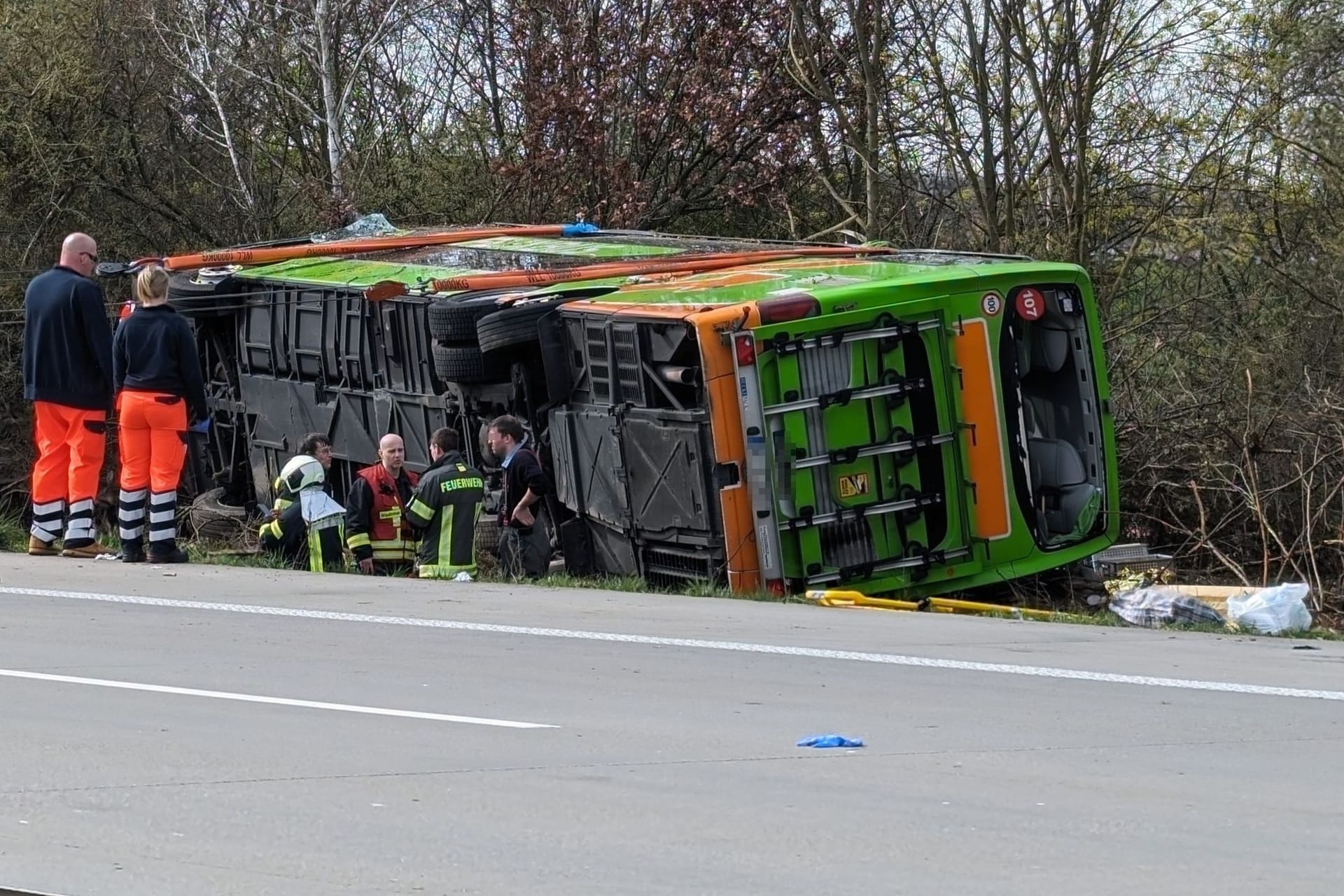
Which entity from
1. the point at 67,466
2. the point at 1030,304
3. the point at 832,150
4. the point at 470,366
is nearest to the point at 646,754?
the point at 1030,304

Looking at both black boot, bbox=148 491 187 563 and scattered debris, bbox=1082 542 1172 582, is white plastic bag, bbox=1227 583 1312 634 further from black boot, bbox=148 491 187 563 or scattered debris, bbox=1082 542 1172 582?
black boot, bbox=148 491 187 563

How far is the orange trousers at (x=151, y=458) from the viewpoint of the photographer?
11.4 meters

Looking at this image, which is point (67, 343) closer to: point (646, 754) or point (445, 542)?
point (445, 542)

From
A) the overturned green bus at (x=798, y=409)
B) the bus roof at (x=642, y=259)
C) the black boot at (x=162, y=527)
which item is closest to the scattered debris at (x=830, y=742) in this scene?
the overturned green bus at (x=798, y=409)

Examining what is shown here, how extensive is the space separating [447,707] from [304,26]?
1747 cm

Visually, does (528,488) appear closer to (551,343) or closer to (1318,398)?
(551,343)

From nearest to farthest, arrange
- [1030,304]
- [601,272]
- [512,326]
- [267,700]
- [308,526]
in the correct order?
[267,700] < [1030,304] < [512,326] < [308,526] < [601,272]

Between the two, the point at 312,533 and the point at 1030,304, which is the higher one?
the point at 1030,304

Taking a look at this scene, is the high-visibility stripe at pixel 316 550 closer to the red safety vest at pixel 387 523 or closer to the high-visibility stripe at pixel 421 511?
the red safety vest at pixel 387 523

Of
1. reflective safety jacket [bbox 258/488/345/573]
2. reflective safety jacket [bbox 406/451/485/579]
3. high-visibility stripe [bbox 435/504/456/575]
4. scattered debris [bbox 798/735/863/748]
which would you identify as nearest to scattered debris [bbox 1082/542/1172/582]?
reflective safety jacket [bbox 406/451/485/579]

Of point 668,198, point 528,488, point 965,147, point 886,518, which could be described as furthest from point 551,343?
point 668,198

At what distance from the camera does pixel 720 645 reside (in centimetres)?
862

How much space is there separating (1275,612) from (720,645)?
320 cm

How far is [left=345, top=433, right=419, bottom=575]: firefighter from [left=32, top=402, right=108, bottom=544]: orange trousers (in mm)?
1644
